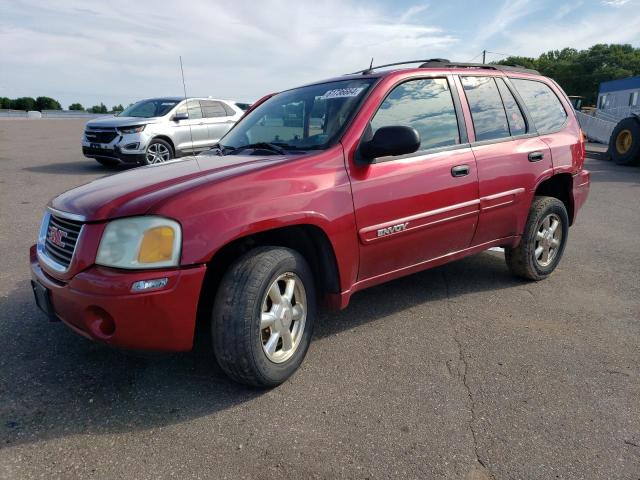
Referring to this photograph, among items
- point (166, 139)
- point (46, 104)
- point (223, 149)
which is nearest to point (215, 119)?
point (166, 139)

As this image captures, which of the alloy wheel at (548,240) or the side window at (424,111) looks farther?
the alloy wheel at (548,240)

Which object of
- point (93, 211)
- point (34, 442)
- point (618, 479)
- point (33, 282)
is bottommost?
point (618, 479)

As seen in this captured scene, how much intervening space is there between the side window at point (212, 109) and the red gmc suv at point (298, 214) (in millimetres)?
7848

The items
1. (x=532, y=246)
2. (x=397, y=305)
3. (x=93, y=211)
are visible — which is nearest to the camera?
(x=93, y=211)

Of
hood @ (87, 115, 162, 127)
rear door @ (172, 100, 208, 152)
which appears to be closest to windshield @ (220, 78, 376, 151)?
hood @ (87, 115, 162, 127)

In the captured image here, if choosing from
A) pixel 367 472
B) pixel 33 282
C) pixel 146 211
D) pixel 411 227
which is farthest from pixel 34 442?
pixel 411 227

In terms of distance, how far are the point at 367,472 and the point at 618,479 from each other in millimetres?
1040

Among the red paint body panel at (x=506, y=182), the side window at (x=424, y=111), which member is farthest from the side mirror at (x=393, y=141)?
the red paint body panel at (x=506, y=182)

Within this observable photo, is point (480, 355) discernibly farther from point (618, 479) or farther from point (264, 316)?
point (264, 316)

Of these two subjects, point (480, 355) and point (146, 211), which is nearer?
point (146, 211)

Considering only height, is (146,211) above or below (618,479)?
above

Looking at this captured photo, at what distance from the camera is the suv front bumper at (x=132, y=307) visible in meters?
2.32

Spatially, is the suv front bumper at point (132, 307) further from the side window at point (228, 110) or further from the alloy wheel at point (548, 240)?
the side window at point (228, 110)

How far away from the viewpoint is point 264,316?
2711mm
